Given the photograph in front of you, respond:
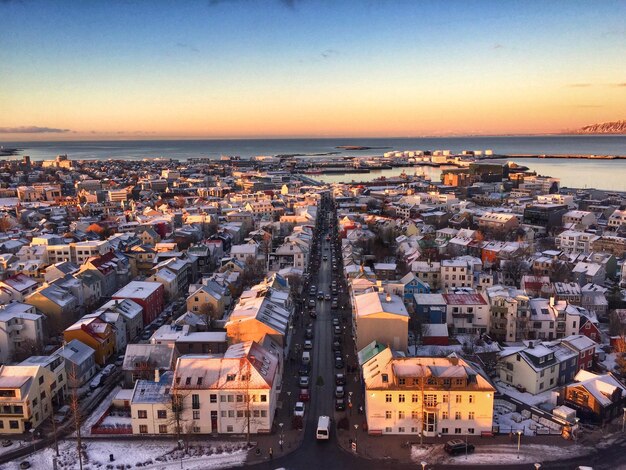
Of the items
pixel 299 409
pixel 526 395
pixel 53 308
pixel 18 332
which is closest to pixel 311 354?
pixel 299 409

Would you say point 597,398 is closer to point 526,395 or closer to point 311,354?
point 526,395

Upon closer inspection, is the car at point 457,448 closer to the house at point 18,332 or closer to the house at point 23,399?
the house at point 23,399

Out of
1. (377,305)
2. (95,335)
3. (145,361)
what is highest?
(377,305)

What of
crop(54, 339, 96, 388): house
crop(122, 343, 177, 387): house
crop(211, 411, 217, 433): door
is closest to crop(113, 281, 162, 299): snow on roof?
crop(54, 339, 96, 388): house

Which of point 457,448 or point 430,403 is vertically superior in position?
point 430,403

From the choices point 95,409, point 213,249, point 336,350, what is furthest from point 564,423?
point 213,249

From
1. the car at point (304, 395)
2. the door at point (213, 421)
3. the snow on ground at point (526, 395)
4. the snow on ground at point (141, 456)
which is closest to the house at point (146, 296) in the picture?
the snow on ground at point (141, 456)
